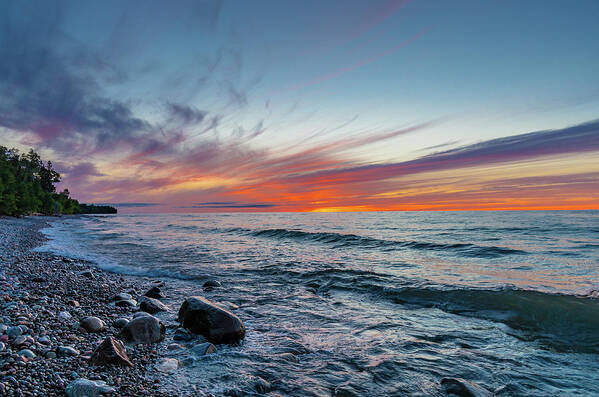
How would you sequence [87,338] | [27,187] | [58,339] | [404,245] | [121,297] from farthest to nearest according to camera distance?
[27,187]
[404,245]
[121,297]
[87,338]
[58,339]

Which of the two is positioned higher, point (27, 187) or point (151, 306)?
point (27, 187)

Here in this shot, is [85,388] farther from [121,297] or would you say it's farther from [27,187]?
[27,187]

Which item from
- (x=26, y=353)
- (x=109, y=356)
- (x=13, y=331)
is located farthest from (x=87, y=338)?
(x=109, y=356)

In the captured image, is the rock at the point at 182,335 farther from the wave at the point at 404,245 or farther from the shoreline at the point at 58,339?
the wave at the point at 404,245

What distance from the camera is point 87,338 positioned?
5098mm

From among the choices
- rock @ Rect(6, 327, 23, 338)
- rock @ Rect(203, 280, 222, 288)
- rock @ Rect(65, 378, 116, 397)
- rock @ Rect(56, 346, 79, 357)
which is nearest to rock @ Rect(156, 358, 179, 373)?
rock @ Rect(65, 378, 116, 397)

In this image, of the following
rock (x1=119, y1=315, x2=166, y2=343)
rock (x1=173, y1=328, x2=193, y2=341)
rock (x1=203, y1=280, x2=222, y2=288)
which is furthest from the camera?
rock (x1=203, y1=280, x2=222, y2=288)

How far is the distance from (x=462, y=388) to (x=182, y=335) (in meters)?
4.98

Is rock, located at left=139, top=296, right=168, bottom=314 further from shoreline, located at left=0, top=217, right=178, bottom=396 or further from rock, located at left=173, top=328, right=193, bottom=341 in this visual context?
rock, located at left=173, top=328, right=193, bottom=341

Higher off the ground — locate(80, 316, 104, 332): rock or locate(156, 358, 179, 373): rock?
locate(80, 316, 104, 332): rock

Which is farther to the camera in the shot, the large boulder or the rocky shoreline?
the large boulder

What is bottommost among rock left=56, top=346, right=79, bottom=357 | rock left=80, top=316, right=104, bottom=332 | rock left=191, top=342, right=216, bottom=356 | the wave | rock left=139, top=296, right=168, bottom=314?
the wave

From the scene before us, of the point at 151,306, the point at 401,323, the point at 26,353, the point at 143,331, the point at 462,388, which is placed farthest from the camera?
the point at 151,306

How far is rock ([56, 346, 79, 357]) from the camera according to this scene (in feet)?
13.8
